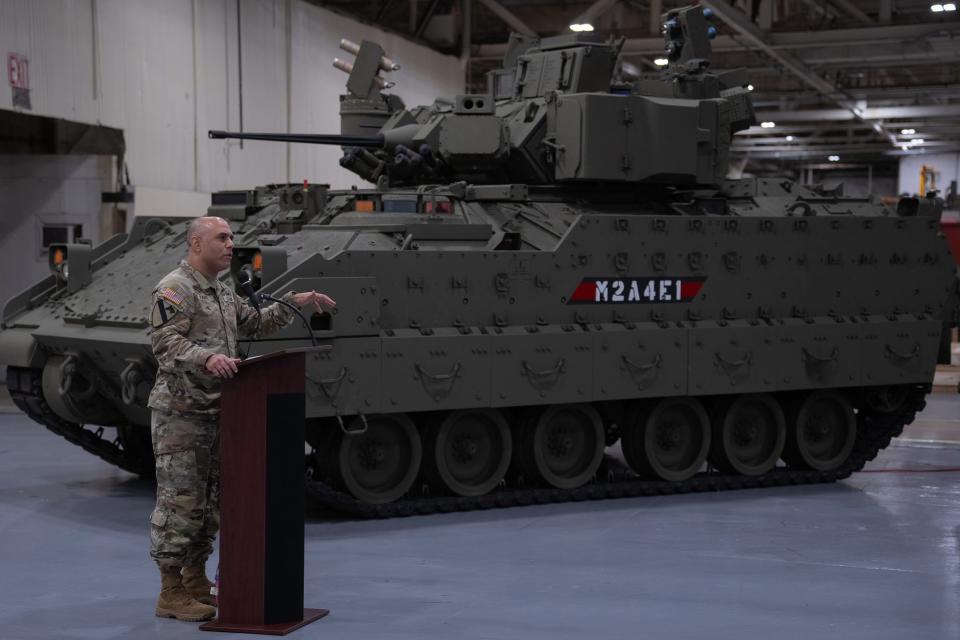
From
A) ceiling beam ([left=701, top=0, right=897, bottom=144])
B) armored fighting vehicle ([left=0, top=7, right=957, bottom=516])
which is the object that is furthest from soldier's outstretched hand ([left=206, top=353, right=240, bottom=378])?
ceiling beam ([left=701, top=0, right=897, bottom=144])

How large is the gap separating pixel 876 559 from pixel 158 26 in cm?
1308

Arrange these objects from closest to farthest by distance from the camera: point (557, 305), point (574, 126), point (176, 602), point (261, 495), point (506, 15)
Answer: point (261, 495) < point (176, 602) < point (557, 305) < point (574, 126) < point (506, 15)

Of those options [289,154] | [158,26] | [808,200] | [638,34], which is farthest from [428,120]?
[638,34]

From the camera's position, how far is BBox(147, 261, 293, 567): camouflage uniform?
272 inches

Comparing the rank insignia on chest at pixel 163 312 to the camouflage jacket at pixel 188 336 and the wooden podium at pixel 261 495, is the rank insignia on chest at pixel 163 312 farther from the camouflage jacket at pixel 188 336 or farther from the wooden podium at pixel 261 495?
the wooden podium at pixel 261 495

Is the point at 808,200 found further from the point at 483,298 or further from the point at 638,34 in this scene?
the point at 638,34

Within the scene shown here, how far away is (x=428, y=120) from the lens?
12.7 meters

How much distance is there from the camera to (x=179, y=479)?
7.00 m

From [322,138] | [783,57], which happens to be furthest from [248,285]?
[783,57]

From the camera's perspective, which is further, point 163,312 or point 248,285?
point 248,285

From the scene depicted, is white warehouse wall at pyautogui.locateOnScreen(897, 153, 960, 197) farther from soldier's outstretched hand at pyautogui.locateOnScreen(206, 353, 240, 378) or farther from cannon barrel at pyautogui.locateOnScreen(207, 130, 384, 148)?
soldier's outstretched hand at pyautogui.locateOnScreen(206, 353, 240, 378)

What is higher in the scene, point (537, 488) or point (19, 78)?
point (19, 78)

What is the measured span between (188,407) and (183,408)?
26 millimetres

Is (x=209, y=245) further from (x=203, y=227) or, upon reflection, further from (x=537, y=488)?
(x=537, y=488)
